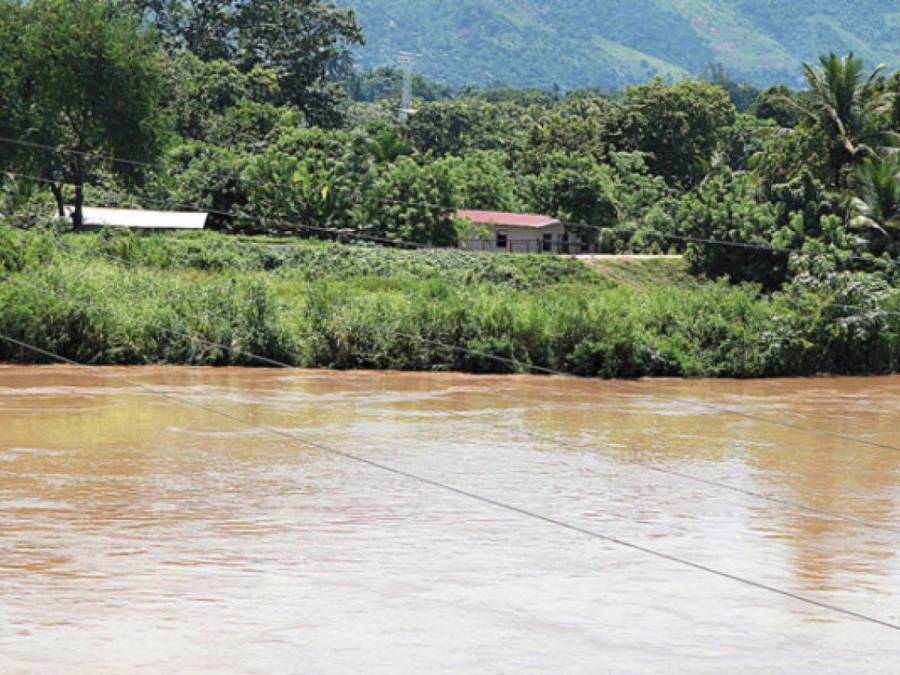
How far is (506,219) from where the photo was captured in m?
62.1

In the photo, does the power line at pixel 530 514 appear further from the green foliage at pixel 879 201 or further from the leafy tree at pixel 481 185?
the leafy tree at pixel 481 185

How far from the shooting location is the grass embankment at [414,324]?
36719 mm

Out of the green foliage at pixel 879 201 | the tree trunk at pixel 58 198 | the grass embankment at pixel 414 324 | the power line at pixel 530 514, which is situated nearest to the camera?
the power line at pixel 530 514

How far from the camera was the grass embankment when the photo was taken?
3672 cm

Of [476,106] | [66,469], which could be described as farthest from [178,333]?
[476,106]

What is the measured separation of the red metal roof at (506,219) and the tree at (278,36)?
2599 centimetres

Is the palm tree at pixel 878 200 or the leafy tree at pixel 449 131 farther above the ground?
the leafy tree at pixel 449 131

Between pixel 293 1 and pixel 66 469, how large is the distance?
245ft

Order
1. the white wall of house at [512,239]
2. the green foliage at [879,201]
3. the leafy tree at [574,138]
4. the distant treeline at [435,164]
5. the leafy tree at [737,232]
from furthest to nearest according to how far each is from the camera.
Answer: the leafy tree at [574,138], the white wall of house at [512,239], the leafy tree at [737,232], the distant treeline at [435,164], the green foliage at [879,201]

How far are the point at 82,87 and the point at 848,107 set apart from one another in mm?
28556

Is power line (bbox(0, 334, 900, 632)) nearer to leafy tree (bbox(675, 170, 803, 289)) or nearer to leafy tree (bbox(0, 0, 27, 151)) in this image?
leafy tree (bbox(0, 0, 27, 151))

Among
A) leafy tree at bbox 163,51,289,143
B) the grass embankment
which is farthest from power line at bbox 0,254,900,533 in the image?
leafy tree at bbox 163,51,289,143

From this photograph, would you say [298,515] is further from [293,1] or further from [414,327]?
[293,1]

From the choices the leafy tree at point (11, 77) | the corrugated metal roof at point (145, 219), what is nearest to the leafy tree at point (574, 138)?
the corrugated metal roof at point (145, 219)
